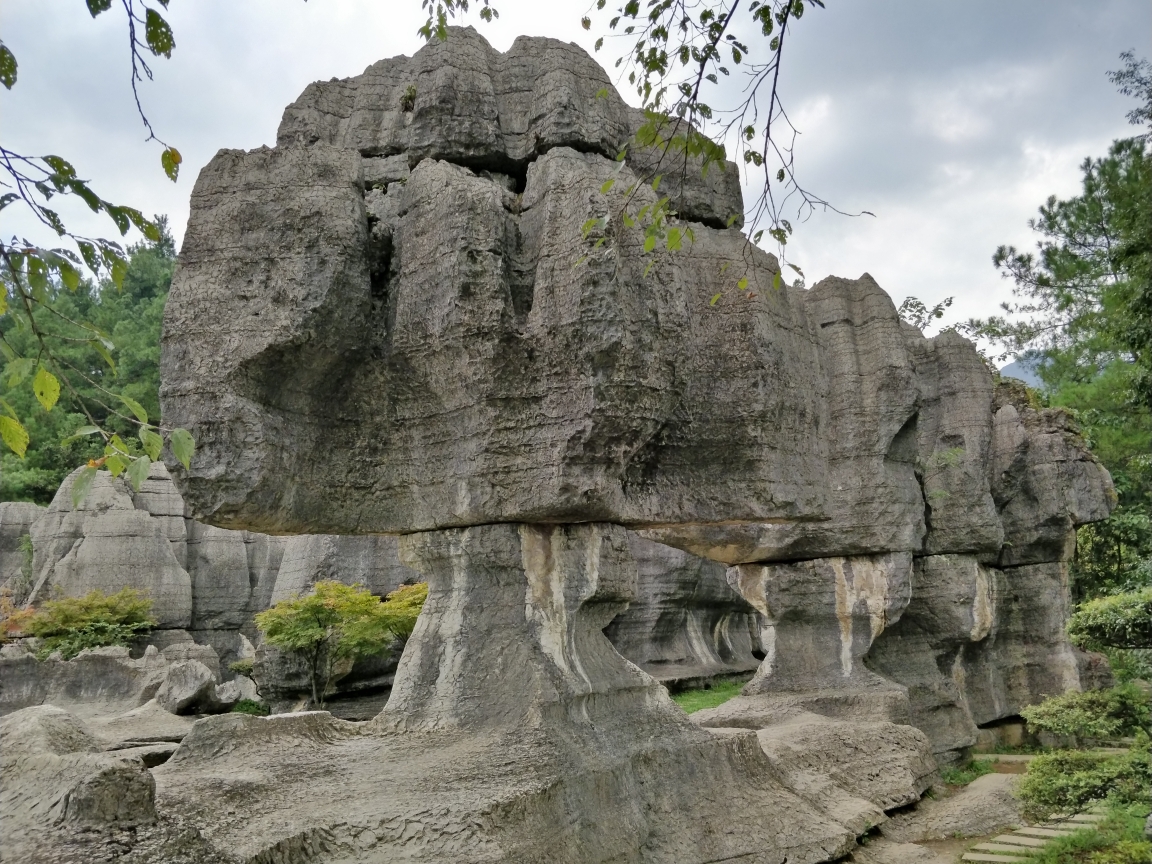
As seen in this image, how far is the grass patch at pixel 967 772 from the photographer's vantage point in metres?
11.6

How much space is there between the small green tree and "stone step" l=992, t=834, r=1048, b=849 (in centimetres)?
814

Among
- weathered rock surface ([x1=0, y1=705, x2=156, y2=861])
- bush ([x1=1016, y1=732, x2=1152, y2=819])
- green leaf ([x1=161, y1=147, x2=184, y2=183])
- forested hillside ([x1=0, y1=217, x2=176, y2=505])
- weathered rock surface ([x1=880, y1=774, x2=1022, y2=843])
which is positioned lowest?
weathered rock surface ([x1=880, y1=774, x2=1022, y2=843])

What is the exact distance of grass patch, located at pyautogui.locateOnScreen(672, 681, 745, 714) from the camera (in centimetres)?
1463

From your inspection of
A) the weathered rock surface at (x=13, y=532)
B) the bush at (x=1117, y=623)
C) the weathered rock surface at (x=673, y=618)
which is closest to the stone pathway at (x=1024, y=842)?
the bush at (x=1117, y=623)

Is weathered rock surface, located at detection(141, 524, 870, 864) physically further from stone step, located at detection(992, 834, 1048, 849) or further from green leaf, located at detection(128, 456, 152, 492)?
green leaf, located at detection(128, 456, 152, 492)

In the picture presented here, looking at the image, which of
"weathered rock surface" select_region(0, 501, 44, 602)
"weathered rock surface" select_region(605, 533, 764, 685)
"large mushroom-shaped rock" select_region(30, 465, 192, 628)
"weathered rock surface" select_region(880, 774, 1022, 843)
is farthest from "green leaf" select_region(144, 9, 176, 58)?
"weathered rock surface" select_region(0, 501, 44, 602)

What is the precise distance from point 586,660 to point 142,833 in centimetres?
332

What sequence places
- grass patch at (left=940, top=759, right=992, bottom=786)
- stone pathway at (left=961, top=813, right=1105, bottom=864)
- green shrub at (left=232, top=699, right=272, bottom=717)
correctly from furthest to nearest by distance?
green shrub at (left=232, top=699, right=272, bottom=717), grass patch at (left=940, top=759, right=992, bottom=786), stone pathway at (left=961, top=813, right=1105, bottom=864)

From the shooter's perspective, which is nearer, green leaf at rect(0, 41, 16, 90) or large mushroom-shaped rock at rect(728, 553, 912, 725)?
green leaf at rect(0, 41, 16, 90)

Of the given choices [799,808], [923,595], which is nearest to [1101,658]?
[923,595]

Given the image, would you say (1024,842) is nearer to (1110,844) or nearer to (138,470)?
(1110,844)

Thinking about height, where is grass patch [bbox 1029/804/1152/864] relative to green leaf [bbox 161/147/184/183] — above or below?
below

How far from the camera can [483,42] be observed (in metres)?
8.35

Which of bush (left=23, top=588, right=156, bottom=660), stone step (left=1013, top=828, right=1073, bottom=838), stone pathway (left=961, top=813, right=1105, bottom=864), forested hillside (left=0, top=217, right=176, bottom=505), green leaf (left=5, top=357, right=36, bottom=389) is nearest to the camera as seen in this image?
green leaf (left=5, top=357, right=36, bottom=389)
